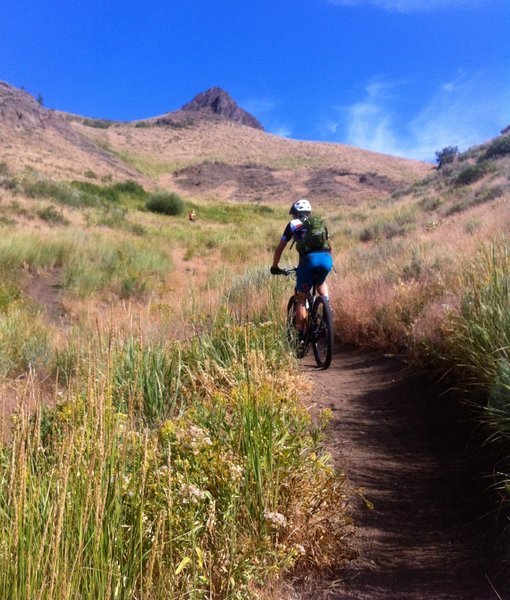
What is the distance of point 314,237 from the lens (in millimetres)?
5805

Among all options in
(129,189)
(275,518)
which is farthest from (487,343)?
(129,189)

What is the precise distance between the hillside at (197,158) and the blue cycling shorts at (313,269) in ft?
103

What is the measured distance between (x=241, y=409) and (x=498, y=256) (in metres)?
3.11

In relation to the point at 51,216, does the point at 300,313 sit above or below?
below

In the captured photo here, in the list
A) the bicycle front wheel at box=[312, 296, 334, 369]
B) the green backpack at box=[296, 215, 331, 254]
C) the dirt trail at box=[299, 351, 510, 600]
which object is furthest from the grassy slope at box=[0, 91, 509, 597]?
the green backpack at box=[296, 215, 331, 254]

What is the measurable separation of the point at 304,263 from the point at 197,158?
7608cm

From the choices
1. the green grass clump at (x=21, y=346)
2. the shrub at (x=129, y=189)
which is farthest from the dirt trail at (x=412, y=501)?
the shrub at (x=129, y=189)

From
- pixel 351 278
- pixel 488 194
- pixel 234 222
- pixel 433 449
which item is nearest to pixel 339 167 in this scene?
pixel 234 222

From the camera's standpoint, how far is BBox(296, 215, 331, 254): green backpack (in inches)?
229

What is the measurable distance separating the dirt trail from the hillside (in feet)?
110

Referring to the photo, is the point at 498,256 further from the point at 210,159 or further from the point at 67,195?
the point at 210,159

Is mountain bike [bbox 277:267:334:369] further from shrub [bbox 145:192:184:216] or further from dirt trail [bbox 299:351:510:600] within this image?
shrub [bbox 145:192:184:216]

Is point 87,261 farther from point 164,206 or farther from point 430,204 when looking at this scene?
point 164,206

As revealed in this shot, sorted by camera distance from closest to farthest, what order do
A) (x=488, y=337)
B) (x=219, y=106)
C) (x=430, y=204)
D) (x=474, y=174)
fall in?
(x=488, y=337)
(x=430, y=204)
(x=474, y=174)
(x=219, y=106)
